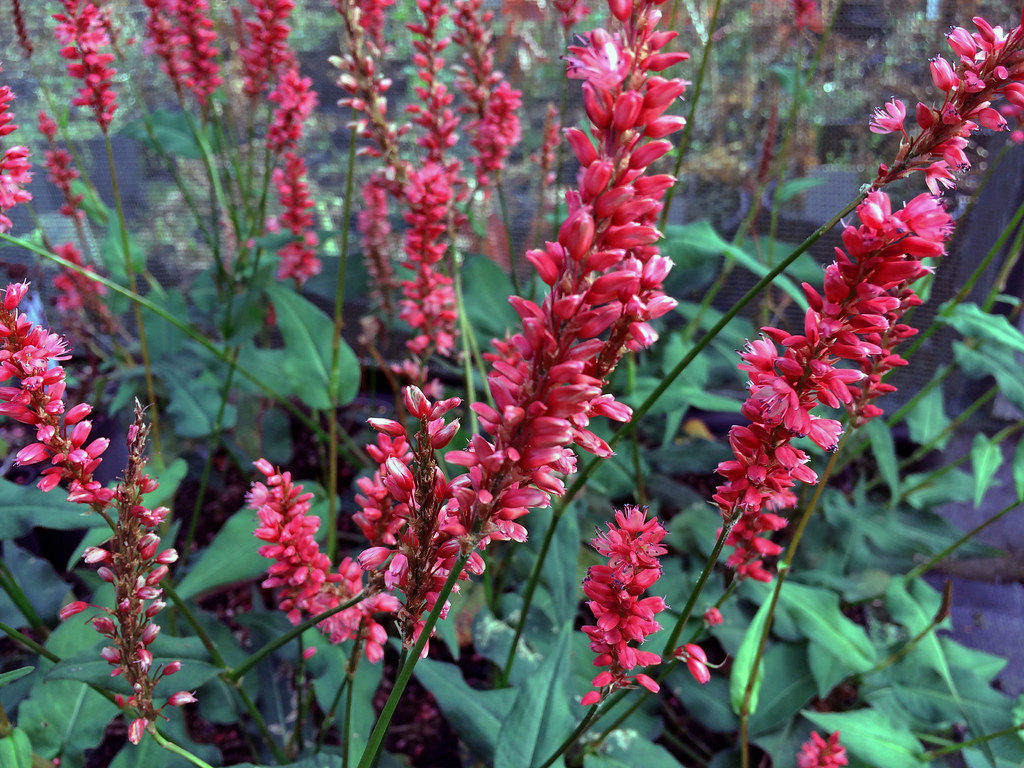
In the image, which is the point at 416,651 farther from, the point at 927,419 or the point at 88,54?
the point at 927,419

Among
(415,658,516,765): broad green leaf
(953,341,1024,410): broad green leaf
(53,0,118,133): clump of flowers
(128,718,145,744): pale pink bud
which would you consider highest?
(53,0,118,133): clump of flowers

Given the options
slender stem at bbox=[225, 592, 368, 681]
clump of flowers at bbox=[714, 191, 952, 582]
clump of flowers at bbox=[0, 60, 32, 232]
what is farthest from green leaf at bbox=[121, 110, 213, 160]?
clump of flowers at bbox=[714, 191, 952, 582]

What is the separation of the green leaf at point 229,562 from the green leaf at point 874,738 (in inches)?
45.3

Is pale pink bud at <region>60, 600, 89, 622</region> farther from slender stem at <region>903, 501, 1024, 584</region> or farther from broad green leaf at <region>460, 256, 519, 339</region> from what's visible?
slender stem at <region>903, 501, 1024, 584</region>

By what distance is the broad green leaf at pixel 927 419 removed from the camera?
2084mm

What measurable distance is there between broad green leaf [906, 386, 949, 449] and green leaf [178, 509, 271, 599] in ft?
6.28

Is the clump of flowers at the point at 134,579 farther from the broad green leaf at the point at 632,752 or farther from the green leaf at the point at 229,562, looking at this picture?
the broad green leaf at the point at 632,752

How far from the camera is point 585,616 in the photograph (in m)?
1.93

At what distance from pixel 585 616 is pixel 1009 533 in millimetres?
1736

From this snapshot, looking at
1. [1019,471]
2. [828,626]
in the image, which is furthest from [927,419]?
[828,626]

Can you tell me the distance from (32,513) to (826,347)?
1.28 metres

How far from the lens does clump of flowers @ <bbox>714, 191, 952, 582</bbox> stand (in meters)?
0.62

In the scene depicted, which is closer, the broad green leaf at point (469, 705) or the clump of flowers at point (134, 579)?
the clump of flowers at point (134, 579)

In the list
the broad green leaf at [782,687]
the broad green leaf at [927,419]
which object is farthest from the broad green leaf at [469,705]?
the broad green leaf at [927,419]
